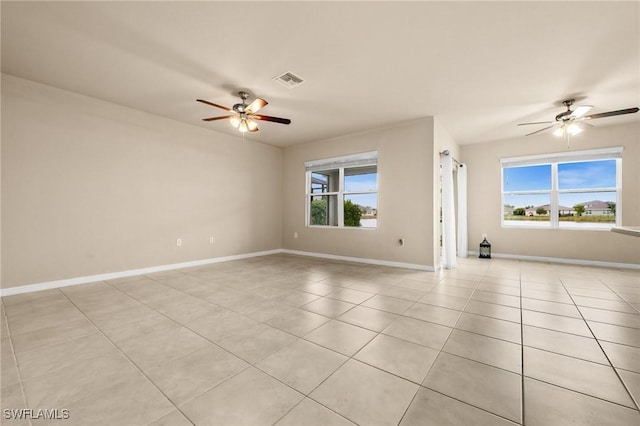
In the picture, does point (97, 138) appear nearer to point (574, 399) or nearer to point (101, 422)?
point (101, 422)

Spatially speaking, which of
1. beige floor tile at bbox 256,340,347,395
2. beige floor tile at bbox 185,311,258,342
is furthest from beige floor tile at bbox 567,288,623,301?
beige floor tile at bbox 185,311,258,342

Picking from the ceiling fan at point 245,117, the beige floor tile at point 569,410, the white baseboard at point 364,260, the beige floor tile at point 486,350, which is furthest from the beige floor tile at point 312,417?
the white baseboard at point 364,260

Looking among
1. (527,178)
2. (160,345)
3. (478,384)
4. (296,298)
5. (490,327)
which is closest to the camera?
(478,384)

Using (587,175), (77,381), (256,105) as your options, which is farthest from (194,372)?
(587,175)

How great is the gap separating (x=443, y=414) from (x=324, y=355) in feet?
2.62

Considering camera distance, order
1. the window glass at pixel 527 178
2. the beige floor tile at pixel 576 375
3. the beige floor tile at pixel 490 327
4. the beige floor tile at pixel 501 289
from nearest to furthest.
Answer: the beige floor tile at pixel 576 375
the beige floor tile at pixel 490 327
the beige floor tile at pixel 501 289
the window glass at pixel 527 178

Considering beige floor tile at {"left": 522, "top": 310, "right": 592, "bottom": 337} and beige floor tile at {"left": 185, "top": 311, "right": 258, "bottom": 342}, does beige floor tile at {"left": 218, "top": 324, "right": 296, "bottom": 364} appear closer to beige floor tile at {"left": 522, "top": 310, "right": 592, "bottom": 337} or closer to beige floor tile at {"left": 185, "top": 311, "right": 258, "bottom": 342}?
beige floor tile at {"left": 185, "top": 311, "right": 258, "bottom": 342}

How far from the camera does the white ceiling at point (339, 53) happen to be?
2.12m

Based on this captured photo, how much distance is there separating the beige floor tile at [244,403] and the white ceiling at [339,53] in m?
2.75

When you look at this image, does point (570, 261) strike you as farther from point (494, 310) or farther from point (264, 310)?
point (264, 310)

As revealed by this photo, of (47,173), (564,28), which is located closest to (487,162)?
(564,28)

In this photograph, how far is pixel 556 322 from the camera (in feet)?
7.79

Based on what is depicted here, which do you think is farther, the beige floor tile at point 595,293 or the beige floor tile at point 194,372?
the beige floor tile at point 595,293

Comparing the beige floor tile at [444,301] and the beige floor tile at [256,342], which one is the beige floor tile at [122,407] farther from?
the beige floor tile at [444,301]
